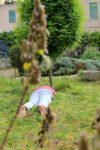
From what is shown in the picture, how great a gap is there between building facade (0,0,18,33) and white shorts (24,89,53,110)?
65.3ft

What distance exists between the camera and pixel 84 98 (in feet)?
17.6

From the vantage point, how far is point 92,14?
22000 mm

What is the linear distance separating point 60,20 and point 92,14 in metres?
17.4

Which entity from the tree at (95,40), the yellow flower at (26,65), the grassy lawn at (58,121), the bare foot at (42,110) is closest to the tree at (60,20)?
the grassy lawn at (58,121)

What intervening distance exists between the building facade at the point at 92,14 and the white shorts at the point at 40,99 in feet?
60.0

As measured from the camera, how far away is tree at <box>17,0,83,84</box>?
18.8 ft

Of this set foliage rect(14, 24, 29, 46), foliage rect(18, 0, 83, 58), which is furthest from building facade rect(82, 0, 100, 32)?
foliage rect(14, 24, 29, 46)

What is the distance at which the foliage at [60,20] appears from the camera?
18.8ft

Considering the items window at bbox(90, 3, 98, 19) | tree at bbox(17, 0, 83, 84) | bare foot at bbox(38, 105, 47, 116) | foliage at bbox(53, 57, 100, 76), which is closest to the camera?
bare foot at bbox(38, 105, 47, 116)

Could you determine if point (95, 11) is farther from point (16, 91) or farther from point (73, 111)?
point (73, 111)

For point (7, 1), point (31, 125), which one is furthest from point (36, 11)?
point (7, 1)

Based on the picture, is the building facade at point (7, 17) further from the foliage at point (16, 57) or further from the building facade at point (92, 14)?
the foliage at point (16, 57)

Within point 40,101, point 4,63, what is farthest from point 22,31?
point 4,63

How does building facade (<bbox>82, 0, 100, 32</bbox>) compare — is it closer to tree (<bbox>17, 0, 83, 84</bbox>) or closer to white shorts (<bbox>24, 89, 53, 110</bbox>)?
tree (<bbox>17, 0, 83, 84</bbox>)
